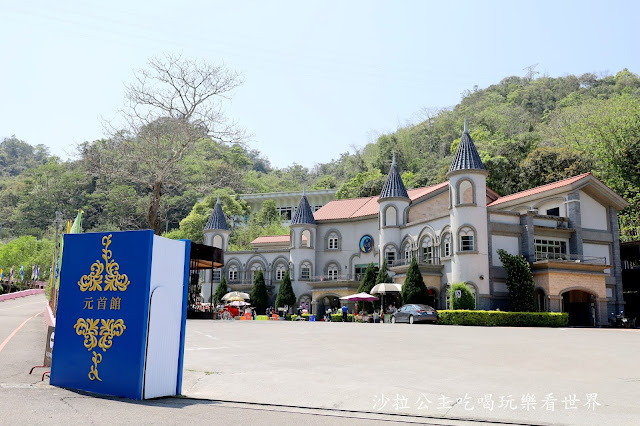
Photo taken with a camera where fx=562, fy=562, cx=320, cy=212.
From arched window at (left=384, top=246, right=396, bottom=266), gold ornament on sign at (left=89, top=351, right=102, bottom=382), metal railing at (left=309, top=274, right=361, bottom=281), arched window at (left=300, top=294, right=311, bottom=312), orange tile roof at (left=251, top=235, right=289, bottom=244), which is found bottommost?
gold ornament on sign at (left=89, top=351, right=102, bottom=382)

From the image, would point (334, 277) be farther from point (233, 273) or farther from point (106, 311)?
point (106, 311)

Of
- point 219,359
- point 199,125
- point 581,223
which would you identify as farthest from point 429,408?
point 581,223

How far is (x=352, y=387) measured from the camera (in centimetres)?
827

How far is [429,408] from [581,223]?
3547 centimetres

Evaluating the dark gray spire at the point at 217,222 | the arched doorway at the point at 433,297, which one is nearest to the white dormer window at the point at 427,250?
the arched doorway at the point at 433,297

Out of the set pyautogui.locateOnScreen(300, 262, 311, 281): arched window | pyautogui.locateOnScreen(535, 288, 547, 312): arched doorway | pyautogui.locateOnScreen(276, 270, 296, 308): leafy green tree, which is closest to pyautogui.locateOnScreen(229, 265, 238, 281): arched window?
pyautogui.locateOnScreen(276, 270, 296, 308): leafy green tree

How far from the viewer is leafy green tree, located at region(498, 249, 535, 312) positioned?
34.2m

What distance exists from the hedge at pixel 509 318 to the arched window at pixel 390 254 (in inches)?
447

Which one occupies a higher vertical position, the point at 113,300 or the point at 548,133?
the point at 548,133

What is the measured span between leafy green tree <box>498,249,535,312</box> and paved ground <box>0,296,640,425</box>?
68.0 ft

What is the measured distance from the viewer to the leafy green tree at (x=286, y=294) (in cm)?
4906

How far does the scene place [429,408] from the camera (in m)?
6.97

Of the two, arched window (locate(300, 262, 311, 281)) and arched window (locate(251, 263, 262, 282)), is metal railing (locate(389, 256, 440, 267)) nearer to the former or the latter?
arched window (locate(300, 262, 311, 281))

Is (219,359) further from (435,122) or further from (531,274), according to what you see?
(435,122)
